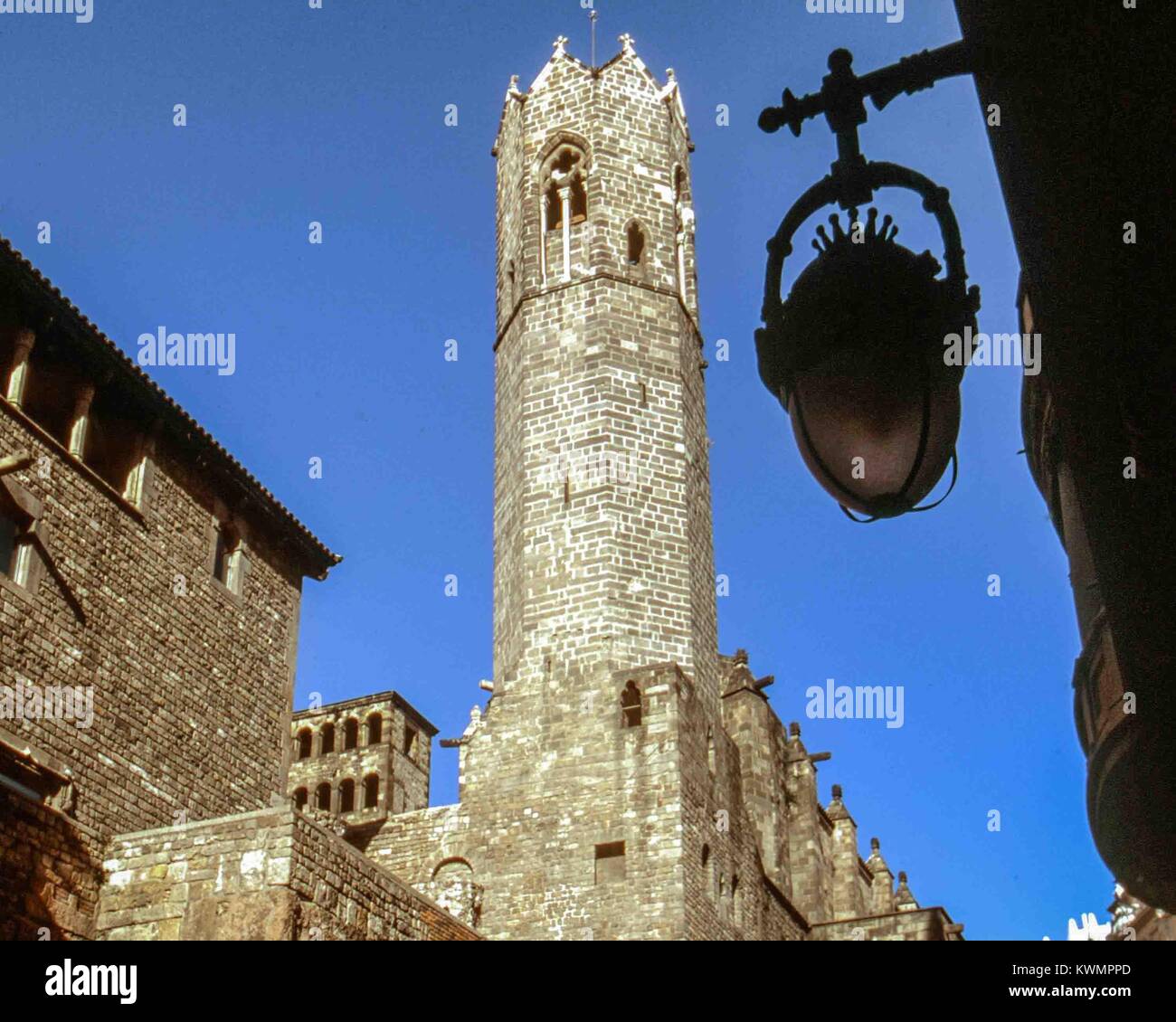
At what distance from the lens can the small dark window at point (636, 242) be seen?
2738cm

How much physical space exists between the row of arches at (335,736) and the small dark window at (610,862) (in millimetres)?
18871

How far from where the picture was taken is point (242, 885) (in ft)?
45.2

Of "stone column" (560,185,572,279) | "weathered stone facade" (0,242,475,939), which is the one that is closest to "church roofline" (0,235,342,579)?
"weathered stone facade" (0,242,475,939)

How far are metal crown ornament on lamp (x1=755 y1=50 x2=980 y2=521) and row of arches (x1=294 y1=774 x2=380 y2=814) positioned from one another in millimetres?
35982

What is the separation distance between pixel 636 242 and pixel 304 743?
19.8 meters

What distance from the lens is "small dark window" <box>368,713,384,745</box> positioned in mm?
40156

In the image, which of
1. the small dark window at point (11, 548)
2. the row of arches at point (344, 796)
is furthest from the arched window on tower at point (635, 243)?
the row of arches at point (344, 796)

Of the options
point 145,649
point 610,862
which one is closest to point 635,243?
point 610,862

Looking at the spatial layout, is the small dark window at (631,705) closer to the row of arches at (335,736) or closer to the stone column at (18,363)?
the stone column at (18,363)

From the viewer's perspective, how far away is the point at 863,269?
13.5ft

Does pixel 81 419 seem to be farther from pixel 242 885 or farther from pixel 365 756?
pixel 365 756

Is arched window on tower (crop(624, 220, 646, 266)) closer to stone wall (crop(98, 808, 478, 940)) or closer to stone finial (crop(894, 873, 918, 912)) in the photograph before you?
stone wall (crop(98, 808, 478, 940))

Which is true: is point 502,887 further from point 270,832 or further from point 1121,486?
point 1121,486
